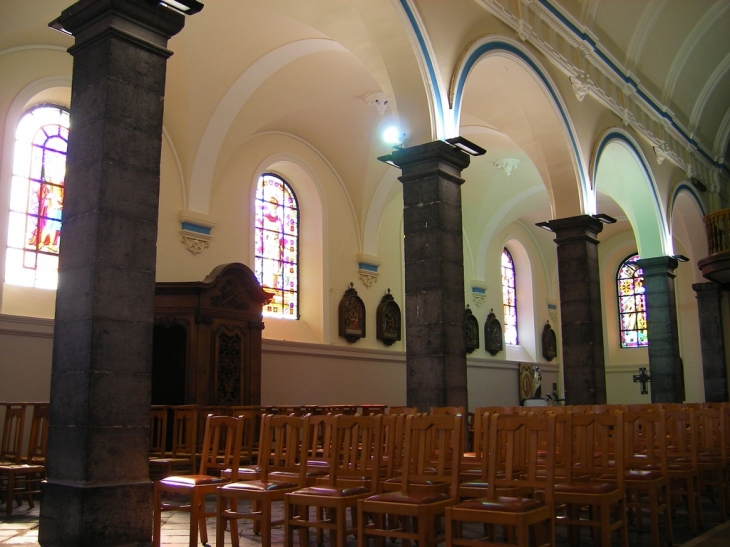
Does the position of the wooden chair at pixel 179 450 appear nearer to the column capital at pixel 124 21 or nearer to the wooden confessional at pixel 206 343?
the wooden confessional at pixel 206 343

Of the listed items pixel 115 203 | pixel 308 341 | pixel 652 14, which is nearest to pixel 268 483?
pixel 115 203

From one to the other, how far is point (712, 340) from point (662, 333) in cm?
237

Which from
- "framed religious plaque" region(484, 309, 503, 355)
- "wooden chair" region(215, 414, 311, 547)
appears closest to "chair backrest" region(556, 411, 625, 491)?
"wooden chair" region(215, 414, 311, 547)

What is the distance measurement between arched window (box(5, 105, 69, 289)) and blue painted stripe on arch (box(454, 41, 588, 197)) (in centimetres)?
481

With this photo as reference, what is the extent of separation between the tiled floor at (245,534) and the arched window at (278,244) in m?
6.79

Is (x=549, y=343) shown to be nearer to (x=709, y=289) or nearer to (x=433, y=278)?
(x=709, y=289)

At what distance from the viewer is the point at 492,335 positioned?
58.2 feet

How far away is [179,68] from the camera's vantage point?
395 inches

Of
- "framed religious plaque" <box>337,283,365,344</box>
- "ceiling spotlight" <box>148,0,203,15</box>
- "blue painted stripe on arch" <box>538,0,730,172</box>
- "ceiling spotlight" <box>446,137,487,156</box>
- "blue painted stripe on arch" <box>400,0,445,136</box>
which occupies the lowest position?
"framed religious plaque" <box>337,283,365,344</box>

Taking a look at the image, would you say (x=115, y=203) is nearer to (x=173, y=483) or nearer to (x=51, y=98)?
(x=173, y=483)

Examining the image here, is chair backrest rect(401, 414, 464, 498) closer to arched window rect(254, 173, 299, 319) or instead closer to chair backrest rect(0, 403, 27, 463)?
chair backrest rect(0, 403, 27, 463)

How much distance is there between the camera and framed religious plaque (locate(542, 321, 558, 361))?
1991 centimetres

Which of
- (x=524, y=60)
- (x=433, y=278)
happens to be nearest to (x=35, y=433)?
(x=433, y=278)

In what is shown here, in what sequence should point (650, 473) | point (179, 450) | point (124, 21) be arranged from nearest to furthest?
point (650, 473) < point (124, 21) < point (179, 450)
